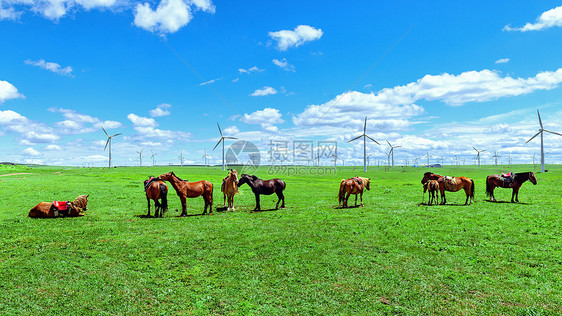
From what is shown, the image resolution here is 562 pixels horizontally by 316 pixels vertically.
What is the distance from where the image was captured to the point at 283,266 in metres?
10.5

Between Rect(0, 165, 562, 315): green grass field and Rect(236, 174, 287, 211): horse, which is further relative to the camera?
Rect(236, 174, 287, 211): horse

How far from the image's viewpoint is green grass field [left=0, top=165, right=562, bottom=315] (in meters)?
7.96

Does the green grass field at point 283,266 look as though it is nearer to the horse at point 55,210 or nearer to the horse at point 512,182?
the horse at point 55,210

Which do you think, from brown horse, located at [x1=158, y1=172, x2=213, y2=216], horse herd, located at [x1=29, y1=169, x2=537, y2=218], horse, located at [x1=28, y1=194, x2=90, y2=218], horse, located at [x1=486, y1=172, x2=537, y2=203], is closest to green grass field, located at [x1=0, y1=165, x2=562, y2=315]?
horse, located at [x1=28, y1=194, x2=90, y2=218]

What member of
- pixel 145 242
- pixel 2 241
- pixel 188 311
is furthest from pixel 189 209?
pixel 188 311

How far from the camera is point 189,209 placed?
23688 millimetres

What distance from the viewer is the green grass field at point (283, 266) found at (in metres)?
7.96

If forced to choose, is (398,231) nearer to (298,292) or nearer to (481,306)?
(481,306)

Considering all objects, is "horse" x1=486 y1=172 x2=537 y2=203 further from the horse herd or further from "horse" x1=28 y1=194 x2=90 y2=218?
"horse" x1=28 y1=194 x2=90 y2=218

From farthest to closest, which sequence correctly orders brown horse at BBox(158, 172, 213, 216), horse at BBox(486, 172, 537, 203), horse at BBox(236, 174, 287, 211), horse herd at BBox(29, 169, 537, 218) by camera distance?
horse at BBox(486, 172, 537, 203)
horse at BBox(236, 174, 287, 211)
brown horse at BBox(158, 172, 213, 216)
horse herd at BBox(29, 169, 537, 218)

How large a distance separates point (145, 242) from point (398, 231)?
12.8 metres

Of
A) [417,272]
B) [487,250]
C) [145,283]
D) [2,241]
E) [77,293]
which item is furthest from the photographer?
[2,241]

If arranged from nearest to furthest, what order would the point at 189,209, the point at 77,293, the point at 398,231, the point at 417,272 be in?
the point at 77,293 < the point at 417,272 < the point at 398,231 < the point at 189,209

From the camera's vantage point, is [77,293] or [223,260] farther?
[223,260]
